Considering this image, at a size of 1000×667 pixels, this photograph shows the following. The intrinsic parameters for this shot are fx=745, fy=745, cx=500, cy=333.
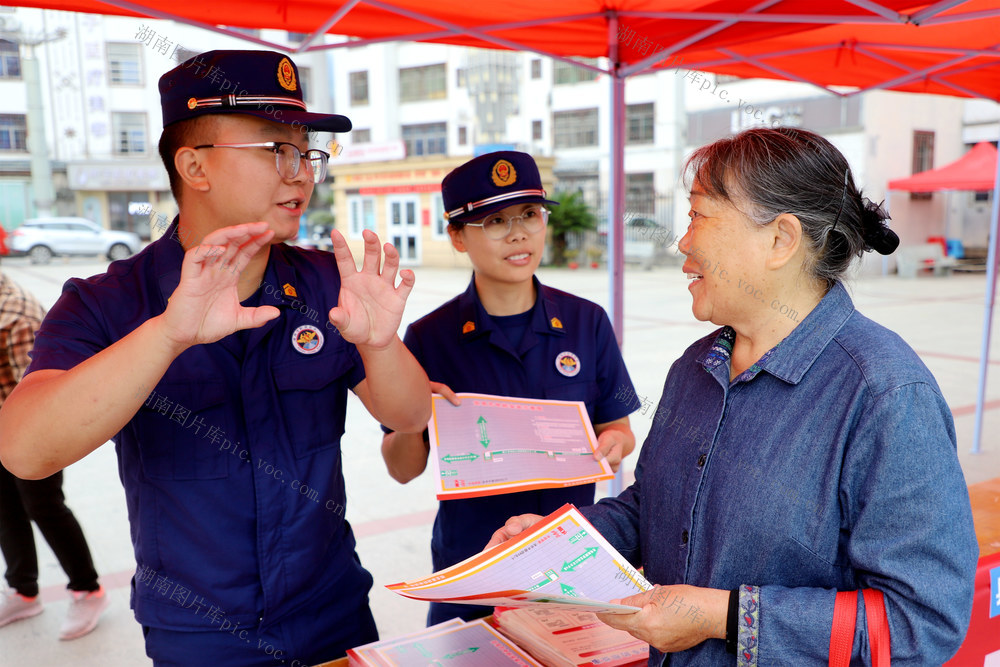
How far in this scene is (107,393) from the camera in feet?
3.65

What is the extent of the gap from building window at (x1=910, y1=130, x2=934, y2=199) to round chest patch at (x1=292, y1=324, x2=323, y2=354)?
21.7 meters

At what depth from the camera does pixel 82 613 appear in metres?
3.17

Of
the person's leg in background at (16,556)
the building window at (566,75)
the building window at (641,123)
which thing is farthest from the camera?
the building window at (566,75)

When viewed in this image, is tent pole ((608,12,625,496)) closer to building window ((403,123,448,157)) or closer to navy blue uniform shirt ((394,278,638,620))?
navy blue uniform shirt ((394,278,638,620))

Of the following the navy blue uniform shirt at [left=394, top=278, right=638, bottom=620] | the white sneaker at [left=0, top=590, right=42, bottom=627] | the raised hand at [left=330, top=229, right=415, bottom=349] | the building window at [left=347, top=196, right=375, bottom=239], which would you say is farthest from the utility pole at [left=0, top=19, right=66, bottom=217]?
the raised hand at [left=330, top=229, right=415, bottom=349]

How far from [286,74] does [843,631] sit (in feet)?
4.52

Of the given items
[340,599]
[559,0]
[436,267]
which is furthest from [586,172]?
[340,599]

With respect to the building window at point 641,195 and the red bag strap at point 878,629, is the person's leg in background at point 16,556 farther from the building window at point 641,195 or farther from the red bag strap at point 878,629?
the building window at point 641,195

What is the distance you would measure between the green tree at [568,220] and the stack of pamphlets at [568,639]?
65.2ft

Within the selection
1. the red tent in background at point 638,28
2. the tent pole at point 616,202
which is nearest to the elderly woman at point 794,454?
the red tent in background at point 638,28

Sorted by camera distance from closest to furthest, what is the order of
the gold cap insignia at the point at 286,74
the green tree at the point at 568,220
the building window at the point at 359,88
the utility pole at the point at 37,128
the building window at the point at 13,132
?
the gold cap insignia at the point at 286,74 < the green tree at the point at 568,220 < the utility pole at the point at 37,128 < the building window at the point at 13,132 < the building window at the point at 359,88

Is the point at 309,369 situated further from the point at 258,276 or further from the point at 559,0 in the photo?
the point at 559,0

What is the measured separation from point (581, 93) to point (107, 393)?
27.2m

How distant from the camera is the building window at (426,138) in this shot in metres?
31.1
